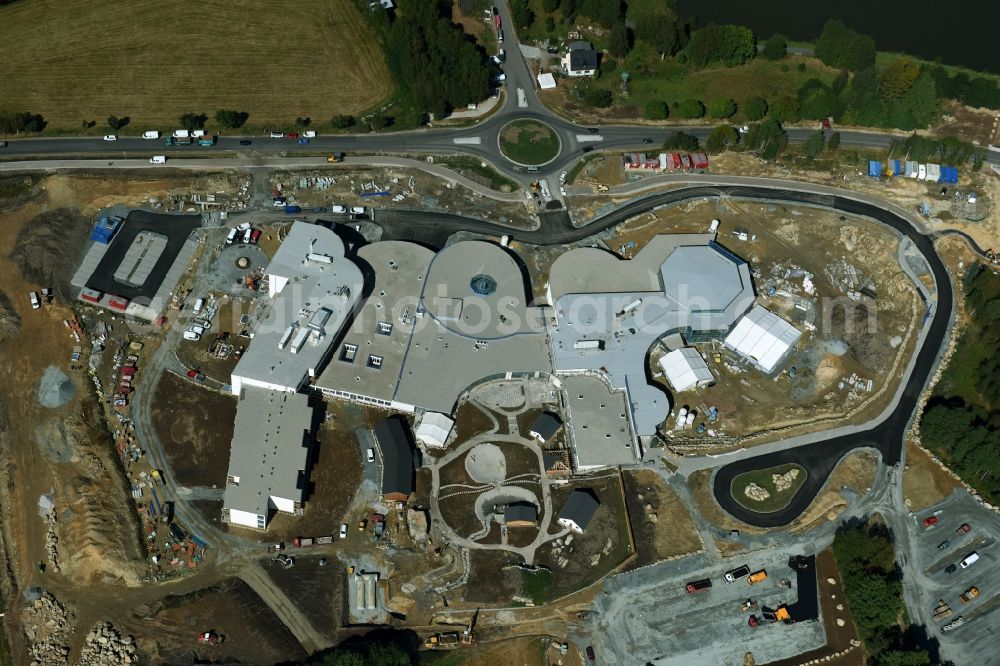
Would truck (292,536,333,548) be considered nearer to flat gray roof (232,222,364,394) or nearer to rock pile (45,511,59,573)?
flat gray roof (232,222,364,394)

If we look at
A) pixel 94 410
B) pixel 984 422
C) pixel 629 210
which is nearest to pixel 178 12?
pixel 94 410

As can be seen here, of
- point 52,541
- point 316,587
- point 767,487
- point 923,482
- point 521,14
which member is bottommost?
point 52,541

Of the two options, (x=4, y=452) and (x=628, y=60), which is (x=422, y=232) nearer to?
(x=628, y=60)

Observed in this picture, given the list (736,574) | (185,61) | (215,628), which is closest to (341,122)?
(185,61)

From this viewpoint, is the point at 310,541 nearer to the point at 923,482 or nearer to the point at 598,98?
the point at 923,482

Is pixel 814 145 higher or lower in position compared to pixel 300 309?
higher
